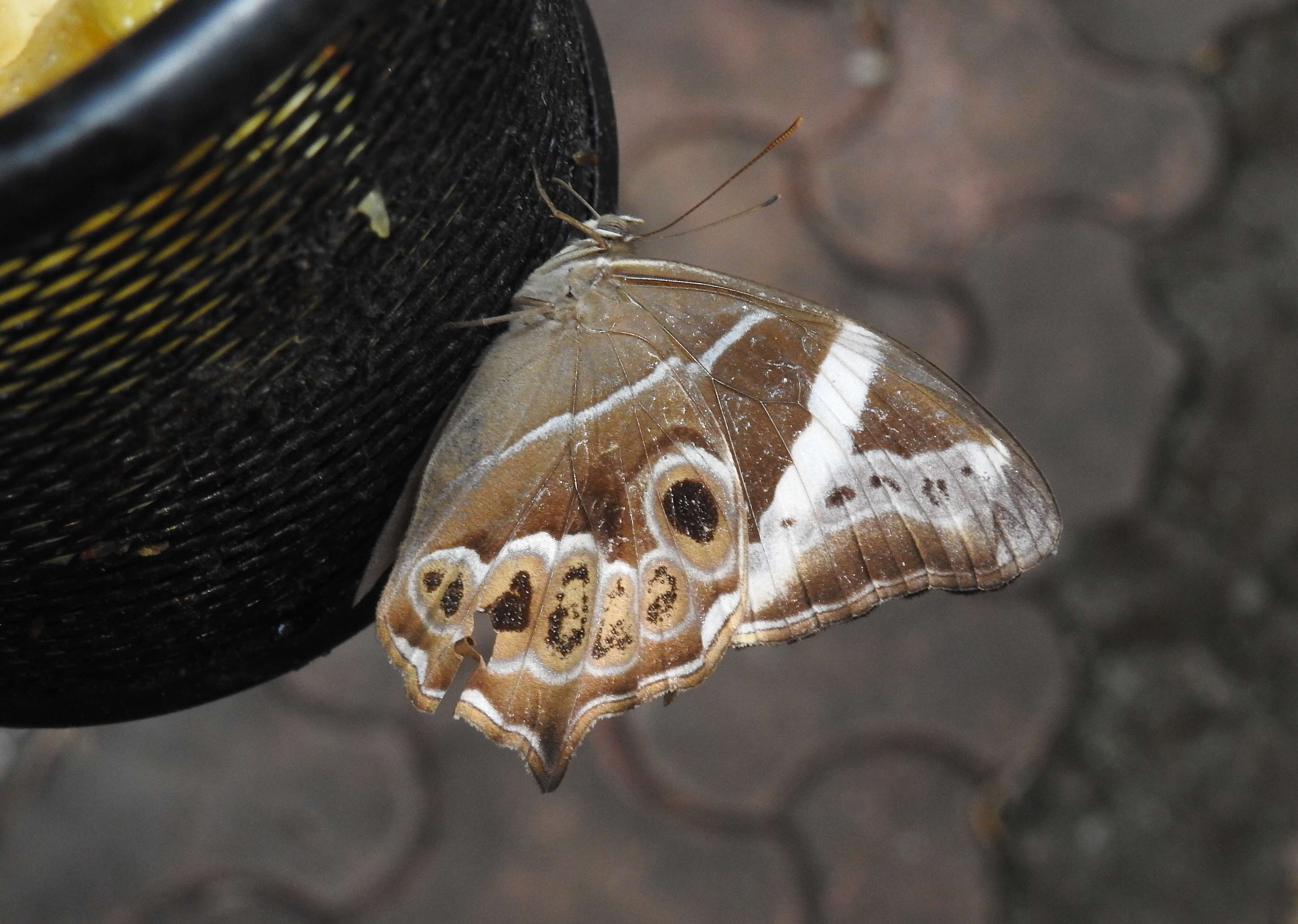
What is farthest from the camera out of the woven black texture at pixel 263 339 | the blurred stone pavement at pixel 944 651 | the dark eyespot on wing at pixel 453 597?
the blurred stone pavement at pixel 944 651

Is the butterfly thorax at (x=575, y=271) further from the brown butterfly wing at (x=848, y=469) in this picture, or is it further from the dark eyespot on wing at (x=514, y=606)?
the dark eyespot on wing at (x=514, y=606)

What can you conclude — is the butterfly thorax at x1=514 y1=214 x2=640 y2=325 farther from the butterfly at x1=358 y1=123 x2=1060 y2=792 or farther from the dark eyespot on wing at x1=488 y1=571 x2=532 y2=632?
the dark eyespot on wing at x1=488 y1=571 x2=532 y2=632

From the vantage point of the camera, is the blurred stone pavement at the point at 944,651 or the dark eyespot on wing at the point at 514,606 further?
the blurred stone pavement at the point at 944,651

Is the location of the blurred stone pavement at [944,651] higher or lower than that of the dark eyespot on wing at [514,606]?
lower

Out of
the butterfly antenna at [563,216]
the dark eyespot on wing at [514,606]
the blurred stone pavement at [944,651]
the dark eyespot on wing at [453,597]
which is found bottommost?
the blurred stone pavement at [944,651]

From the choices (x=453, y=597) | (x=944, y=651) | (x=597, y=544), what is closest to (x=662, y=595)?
(x=597, y=544)

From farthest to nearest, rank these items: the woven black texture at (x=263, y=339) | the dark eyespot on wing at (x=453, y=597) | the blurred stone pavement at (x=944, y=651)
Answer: the blurred stone pavement at (x=944, y=651) < the dark eyespot on wing at (x=453, y=597) < the woven black texture at (x=263, y=339)

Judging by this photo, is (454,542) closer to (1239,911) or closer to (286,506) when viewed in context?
(286,506)

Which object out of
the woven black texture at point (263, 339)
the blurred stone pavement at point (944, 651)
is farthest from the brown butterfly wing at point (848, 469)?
the blurred stone pavement at point (944, 651)
